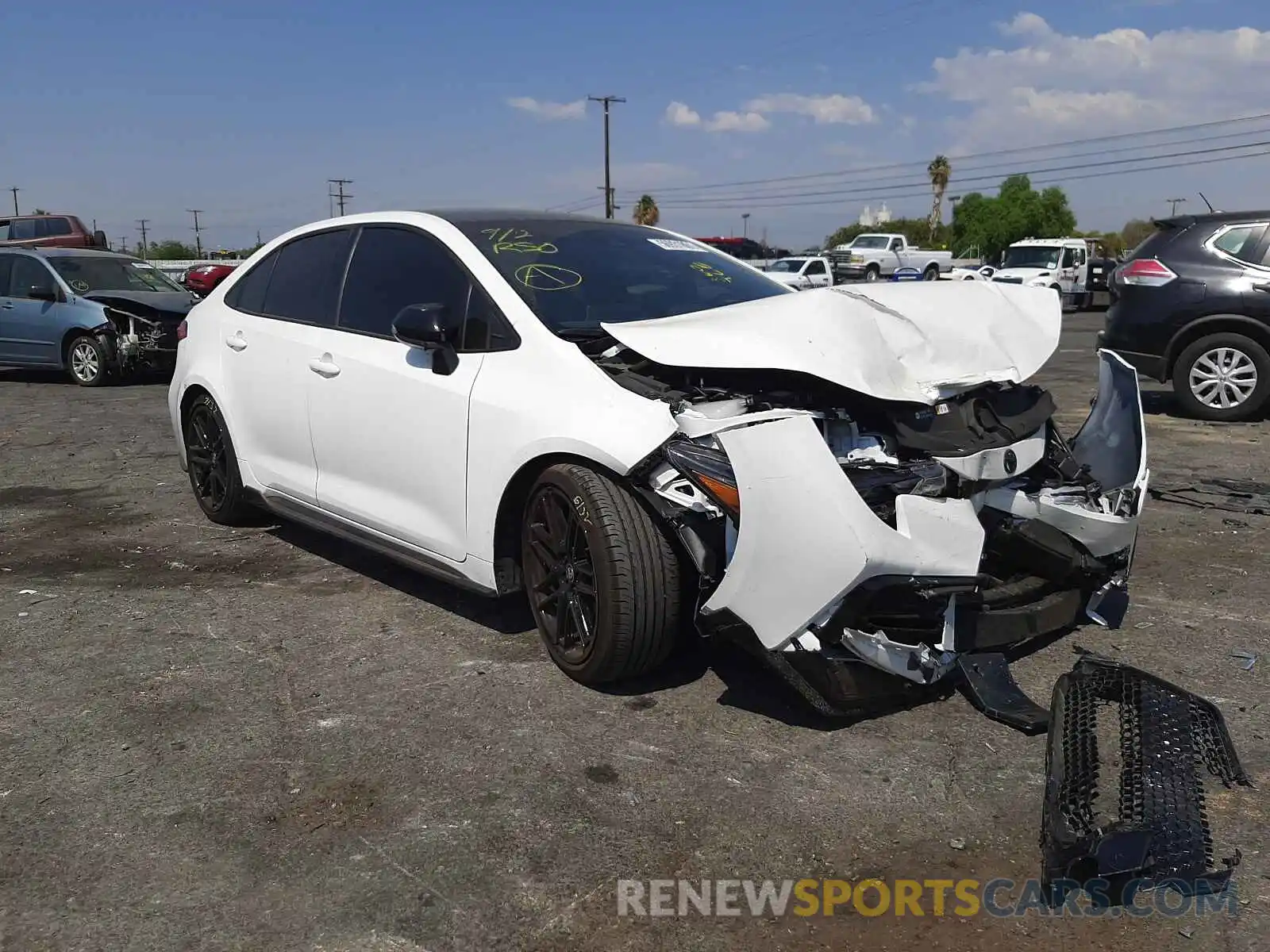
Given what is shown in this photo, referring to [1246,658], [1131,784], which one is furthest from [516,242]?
[1246,658]

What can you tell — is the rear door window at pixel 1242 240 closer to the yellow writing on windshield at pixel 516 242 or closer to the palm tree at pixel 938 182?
the yellow writing on windshield at pixel 516 242

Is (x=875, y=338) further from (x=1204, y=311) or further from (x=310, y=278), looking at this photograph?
(x=1204, y=311)

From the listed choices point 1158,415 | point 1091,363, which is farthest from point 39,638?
point 1091,363

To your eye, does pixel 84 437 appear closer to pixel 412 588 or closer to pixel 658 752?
pixel 412 588

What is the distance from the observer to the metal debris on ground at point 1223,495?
6039 millimetres

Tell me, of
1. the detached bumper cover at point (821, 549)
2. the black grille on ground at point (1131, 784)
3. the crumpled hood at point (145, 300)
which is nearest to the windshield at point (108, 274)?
the crumpled hood at point (145, 300)

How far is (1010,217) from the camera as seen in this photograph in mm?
71750

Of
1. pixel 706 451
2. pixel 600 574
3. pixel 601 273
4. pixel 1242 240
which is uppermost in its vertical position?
pixel 1242 240

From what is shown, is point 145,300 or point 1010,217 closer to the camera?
point 145,300

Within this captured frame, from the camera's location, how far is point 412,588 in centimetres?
473

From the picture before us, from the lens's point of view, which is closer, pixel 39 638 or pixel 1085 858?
pixel 1085 858

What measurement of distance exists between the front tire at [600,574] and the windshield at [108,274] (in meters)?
11.0

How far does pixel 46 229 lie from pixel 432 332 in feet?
74.4

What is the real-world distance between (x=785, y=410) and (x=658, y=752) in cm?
107
